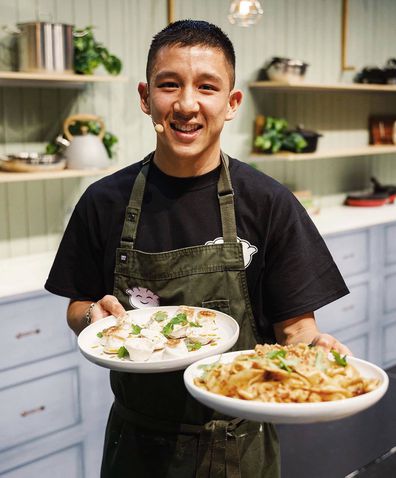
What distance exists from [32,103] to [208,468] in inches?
89.9

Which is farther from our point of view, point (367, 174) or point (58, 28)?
point (367, 174)

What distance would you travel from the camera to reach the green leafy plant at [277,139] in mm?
4113

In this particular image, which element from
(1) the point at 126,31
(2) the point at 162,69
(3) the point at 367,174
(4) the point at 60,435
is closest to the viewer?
(2) the point at 162,69

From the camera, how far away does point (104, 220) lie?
1586mm

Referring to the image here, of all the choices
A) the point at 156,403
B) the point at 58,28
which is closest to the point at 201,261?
the point at 156,403

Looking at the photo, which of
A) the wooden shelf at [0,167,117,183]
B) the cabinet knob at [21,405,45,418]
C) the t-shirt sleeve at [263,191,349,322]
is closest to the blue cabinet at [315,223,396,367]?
the wooden shelf at [0,167,117,183]

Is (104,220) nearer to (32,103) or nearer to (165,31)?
(165,31)

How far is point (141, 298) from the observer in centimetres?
157

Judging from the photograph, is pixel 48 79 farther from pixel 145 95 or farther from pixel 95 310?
pixel 95 310

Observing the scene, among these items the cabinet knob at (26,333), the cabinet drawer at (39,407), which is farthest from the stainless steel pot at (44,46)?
the cabinet drawer at (39,407)

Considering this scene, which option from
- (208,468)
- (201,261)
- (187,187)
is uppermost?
(187,187)

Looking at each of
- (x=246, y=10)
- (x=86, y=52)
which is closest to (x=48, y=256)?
(x=86, y=52)

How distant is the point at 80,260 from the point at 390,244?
10.2ft

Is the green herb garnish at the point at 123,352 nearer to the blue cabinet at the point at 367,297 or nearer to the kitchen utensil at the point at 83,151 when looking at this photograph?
the kitchen utensil at the point at 83,151
